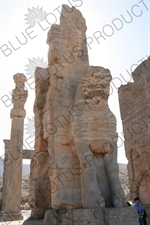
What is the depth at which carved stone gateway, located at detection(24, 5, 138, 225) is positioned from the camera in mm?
3775

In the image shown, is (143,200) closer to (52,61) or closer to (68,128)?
(68,128)

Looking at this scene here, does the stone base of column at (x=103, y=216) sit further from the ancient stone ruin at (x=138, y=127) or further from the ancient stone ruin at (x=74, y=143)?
the ancient stone ruin at (x=138, y=127)

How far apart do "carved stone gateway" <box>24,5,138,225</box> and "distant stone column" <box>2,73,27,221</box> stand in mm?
6377

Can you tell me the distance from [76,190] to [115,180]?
677 mm

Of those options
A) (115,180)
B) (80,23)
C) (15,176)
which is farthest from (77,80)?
(15,176)

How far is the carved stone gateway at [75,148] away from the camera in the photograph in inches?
149

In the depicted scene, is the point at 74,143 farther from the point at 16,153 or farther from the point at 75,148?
the point at 16,153

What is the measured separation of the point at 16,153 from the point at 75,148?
26.2 feet

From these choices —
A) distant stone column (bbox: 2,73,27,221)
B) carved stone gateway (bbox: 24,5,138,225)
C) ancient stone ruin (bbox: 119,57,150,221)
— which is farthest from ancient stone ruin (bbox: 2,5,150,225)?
distant stone column (bbox: 2,73,27,221)

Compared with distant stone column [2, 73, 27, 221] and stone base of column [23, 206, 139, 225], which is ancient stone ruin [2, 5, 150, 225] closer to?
stone base of column [23, 206, 139, 225]

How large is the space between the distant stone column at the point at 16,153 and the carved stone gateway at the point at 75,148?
6377mm

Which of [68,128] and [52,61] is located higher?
[52,61]

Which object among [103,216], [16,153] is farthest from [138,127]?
[16,153]

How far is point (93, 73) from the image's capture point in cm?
451
